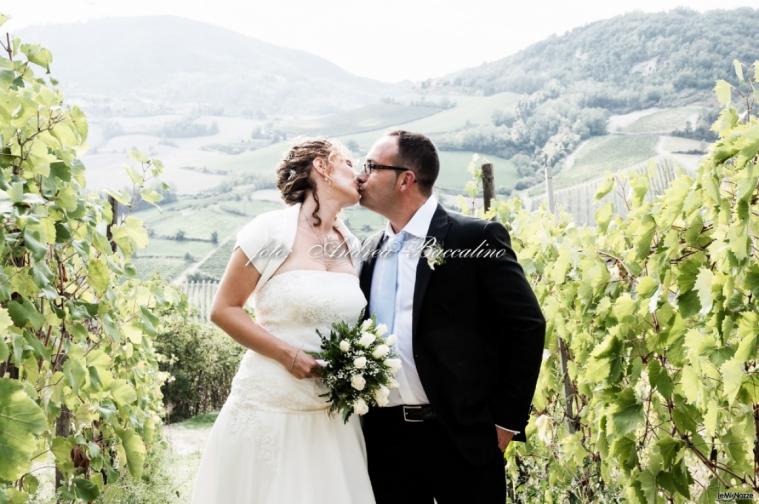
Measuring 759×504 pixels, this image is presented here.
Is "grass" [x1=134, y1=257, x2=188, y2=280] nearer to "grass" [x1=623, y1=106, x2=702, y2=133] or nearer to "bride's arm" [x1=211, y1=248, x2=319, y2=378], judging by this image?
"grass" [x1=623, y1=106, x2=702, y2=133]

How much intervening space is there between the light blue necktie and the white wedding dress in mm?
116

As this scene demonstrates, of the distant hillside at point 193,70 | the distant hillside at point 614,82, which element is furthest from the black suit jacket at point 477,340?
the distant hillside at point 193,70

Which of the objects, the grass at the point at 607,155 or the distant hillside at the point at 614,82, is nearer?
the grass at the point at 607,155

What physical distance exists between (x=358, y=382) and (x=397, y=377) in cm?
26

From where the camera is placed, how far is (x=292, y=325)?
2.71m

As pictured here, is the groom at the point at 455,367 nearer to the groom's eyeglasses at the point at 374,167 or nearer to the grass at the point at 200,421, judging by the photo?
the groom's eyeglasses at the point at 374,167

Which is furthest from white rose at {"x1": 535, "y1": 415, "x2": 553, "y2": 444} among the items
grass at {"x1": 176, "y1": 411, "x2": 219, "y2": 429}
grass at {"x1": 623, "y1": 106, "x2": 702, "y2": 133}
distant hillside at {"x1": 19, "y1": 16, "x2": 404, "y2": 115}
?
distant hillside at {"x1": 19, "y1": 16, "x2": 404, "y2": 115}

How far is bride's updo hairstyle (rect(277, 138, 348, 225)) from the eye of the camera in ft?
9.80

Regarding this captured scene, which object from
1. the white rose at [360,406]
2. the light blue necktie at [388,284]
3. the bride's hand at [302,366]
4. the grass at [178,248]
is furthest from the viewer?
the grass at [178,248]

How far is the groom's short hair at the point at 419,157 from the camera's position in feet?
9.65

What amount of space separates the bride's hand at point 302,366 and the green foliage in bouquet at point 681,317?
935 millimetres

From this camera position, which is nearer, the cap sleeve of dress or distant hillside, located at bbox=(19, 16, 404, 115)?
the cap sleeve of dress

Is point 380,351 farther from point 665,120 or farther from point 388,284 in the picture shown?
point 665,120

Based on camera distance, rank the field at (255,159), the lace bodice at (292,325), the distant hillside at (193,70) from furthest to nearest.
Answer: the distant hillside at (193,70), the field at (255,159), the lace bodice at (292,325)
